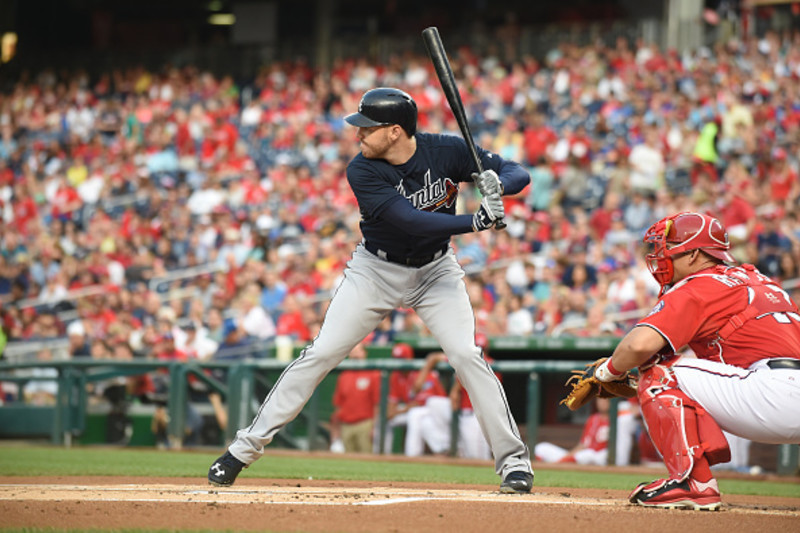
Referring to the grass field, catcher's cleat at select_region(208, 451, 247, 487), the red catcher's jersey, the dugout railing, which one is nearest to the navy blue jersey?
the red catcher's jersey

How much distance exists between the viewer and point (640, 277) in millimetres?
10477

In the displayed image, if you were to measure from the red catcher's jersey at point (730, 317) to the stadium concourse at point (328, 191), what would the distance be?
5.03 meters

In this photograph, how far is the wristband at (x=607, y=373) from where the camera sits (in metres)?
4.37

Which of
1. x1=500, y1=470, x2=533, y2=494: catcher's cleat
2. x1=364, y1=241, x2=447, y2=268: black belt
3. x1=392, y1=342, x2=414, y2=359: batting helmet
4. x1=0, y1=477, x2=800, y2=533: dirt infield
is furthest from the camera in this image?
x1=392, y1=342, x2=414, y2=359: batting helmet

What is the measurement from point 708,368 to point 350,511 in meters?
1.52

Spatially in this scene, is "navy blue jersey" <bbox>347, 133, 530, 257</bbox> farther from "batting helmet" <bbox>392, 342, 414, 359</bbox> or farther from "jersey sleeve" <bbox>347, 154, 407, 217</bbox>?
"batting helmet" <bbox>392, 342, 414, 359</bbox>

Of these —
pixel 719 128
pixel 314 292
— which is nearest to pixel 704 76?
pixel 719 128

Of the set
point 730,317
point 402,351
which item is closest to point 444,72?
point 730,317

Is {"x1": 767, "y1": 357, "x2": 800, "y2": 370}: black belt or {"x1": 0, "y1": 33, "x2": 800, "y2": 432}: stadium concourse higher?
{"x1": 0, "y1": 33, "x2": 800, "y2": 432}: stadium concourse

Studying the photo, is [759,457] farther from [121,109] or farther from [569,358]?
[121,109]

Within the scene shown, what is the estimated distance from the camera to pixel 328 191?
15695 mm

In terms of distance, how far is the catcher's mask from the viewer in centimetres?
439

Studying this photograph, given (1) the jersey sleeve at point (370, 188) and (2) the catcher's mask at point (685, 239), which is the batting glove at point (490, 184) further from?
(2) the catcher's mask at point (685, 239)

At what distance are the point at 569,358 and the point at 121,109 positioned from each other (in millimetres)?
14394
